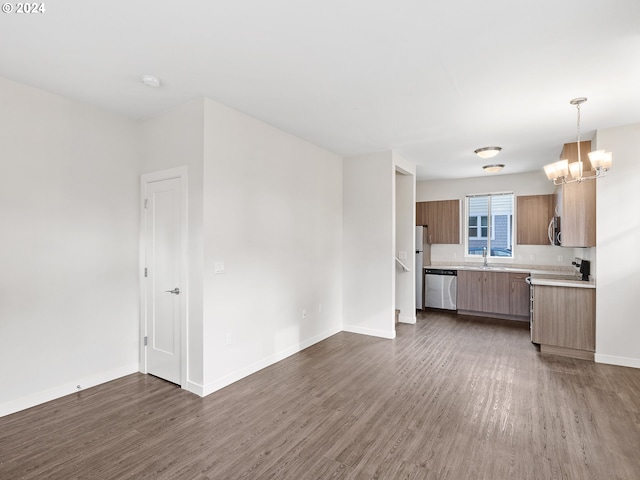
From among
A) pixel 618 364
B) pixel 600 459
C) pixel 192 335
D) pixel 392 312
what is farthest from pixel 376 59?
pixel 618 364

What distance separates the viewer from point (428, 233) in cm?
741

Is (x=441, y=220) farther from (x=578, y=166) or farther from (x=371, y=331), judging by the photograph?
(x=578, y=166)

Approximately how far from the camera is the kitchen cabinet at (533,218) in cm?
629

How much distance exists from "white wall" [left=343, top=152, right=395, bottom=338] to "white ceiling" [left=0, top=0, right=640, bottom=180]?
50.8 inches

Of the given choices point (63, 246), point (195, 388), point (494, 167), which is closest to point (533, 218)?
point (494, 167)

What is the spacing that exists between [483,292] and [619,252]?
8.42ft

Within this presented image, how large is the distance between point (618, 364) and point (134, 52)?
5.83m

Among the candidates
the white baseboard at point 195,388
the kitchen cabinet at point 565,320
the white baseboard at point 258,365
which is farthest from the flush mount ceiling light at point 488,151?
the white baseboard at point 195,388

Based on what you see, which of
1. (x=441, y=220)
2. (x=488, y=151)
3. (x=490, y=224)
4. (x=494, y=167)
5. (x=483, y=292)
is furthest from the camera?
(x=441, y=220)

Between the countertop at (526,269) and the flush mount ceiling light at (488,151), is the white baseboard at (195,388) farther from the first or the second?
the countertop at (526,269)

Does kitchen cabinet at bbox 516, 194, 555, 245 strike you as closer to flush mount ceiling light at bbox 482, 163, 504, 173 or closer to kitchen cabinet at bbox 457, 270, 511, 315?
kitchen cabinet at bbox 457, 270, 511, 315

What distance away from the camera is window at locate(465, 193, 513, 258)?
682cm

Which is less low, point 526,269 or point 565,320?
point 526,269

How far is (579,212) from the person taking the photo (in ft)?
13.8
